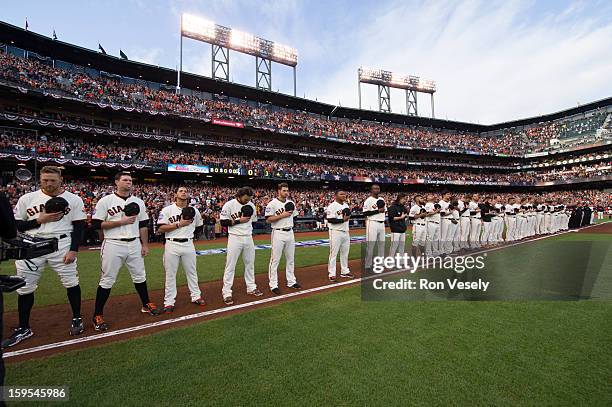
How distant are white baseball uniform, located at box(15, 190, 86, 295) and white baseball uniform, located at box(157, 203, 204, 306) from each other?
4.07ft

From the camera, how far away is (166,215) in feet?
17.0

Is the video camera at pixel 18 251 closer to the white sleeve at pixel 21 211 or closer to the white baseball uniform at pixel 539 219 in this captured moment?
the white sleeve at pixel 21 211

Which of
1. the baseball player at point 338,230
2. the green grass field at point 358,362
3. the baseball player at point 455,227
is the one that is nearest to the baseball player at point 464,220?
the baseball player at point 455,227

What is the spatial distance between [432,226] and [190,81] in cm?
3306

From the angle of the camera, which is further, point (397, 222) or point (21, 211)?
point (397, 222)

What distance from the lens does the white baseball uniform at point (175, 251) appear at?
5.07 meters

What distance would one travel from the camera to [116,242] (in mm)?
4469

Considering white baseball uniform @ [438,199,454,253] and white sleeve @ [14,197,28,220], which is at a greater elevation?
white sleeve @ [14,197,28,220]

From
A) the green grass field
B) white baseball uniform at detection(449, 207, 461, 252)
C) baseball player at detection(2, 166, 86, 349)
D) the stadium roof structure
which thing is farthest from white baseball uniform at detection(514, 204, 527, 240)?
the stadium roof structure

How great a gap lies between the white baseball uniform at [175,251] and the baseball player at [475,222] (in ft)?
34.9

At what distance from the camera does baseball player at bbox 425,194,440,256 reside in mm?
9273

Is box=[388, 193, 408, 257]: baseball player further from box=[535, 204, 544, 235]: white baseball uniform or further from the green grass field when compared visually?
box=[535, 204, 544, 235]: white baseball uniform

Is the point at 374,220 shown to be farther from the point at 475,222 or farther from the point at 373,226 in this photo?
the point at 475,222

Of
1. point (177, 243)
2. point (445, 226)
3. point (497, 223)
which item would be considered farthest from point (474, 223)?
point (177, 243)
